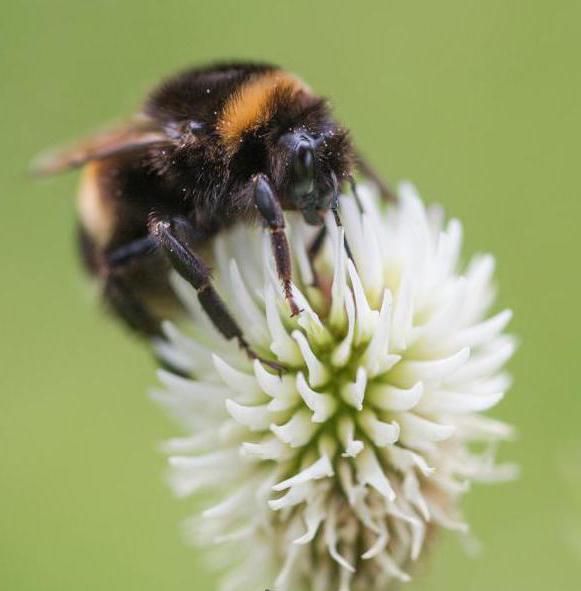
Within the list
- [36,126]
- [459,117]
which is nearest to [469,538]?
[459,117]

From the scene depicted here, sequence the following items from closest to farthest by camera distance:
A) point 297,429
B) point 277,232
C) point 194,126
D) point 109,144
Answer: point 277,232
point 297,429
point 194,126
point 109,144

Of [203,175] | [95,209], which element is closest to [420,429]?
[203,175]

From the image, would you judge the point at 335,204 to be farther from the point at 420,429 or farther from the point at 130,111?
the point at 130,111

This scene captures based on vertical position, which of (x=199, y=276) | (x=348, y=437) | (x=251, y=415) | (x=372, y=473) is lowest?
(x=372, y=473)

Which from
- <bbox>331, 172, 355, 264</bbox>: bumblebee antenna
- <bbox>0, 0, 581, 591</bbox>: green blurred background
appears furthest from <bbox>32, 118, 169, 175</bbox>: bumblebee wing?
<bbox>0, 0, 581, 591</bbox>: green blurred background

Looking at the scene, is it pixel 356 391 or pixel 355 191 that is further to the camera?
pixel 355 191

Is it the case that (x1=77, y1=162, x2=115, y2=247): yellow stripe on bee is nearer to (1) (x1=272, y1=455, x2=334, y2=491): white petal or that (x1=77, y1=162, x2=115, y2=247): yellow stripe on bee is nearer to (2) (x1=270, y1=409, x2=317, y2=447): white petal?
(2) (x1=270, y1=409, x2=317, y2=447): white petal
